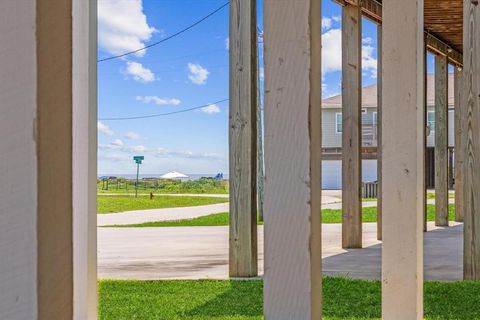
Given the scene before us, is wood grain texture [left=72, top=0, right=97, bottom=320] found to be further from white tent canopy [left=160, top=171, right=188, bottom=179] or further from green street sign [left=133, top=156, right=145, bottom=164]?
white tent canopy [left=160, top=171, right=188, bottom=179]

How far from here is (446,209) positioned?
11531 millimetres

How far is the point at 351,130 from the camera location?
802 centimetres

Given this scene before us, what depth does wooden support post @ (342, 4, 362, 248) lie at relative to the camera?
7.95 meters

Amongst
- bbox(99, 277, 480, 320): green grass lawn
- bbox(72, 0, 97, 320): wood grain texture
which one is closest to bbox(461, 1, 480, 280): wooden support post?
bbox(99, 277, 480, 320): green grass lawn

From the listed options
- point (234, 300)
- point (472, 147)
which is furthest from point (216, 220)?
point (234, 300)

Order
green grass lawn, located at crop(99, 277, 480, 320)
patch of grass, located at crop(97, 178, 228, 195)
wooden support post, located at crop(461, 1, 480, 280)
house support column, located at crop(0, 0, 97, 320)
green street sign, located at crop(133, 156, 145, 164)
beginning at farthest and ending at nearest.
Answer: patch of grass, located at crop(97, 178, 228, 195) → green street sign, located at crop(133, 156, 145, 164) → wooden support post, located at crop(461, 1, 480, 280) → green grass lawn, located at crop(99, 277, 480, 320) → house support column, located at crop(0, 0, 97, 320)

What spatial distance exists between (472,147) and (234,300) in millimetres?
2397

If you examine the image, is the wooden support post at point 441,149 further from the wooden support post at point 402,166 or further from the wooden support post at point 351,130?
the wooden support post at point 402,166

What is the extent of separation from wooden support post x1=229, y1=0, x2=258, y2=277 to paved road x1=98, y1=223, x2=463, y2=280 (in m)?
0.37

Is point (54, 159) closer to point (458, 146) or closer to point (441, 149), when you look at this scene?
point (441, 149)

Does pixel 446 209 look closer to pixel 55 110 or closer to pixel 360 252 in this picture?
pixel 360 252

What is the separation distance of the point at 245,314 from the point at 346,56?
15.4ft

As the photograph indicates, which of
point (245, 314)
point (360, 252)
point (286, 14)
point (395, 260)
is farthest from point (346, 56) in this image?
point (286, 14)

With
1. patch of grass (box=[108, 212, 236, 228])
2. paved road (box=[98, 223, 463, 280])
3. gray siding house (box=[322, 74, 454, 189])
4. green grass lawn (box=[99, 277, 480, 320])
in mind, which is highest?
gray siding house (box=[322, 74, 454, 189])
